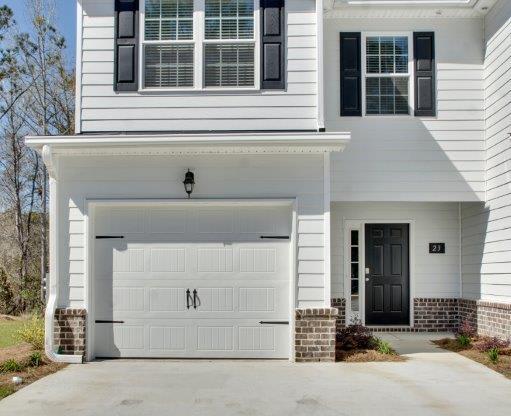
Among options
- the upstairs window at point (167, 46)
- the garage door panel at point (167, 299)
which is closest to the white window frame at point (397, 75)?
the upstairs window at point (167, 46)

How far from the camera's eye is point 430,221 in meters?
11.0

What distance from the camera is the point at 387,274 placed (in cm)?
1112

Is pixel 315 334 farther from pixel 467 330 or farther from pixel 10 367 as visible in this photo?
pixel 10 367

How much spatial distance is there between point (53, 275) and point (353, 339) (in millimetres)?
4494

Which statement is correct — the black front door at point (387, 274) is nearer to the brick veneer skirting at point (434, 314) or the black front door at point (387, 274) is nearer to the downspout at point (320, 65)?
the brick veneer skirting at point (434, 314)

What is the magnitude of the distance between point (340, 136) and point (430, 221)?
12.4 ft

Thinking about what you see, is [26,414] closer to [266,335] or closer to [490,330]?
[266,335]

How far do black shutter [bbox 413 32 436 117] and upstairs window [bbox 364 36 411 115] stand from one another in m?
0.17

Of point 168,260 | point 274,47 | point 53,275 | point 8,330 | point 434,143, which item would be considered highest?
point 274,47

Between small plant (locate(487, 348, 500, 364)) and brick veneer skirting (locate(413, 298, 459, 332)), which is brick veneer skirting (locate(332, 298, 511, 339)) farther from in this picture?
small plant (locate(487, 348, 500, 364))

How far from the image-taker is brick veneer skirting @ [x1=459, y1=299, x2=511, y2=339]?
911cm

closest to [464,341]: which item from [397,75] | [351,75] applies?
[397,75]

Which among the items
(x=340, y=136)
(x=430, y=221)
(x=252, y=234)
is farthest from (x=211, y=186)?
(x=430, y=221)

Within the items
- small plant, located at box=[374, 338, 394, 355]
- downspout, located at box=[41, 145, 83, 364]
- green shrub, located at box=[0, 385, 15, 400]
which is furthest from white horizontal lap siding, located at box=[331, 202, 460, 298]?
green shrub, located at box=[0, 385, 15, 400]
